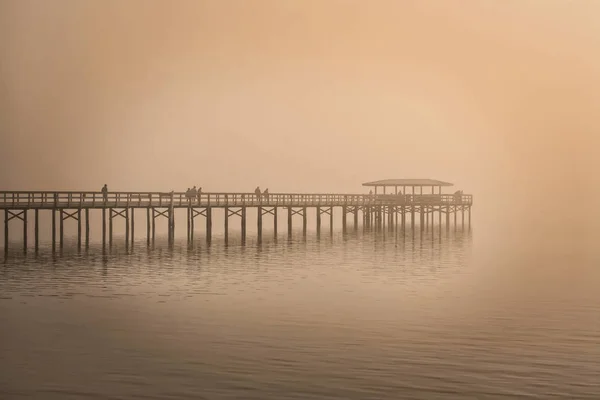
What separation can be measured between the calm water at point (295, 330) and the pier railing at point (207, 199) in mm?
11079

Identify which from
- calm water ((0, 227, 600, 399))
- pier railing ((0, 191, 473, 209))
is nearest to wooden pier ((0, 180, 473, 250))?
pier railing ((0, 191, 473, 209))

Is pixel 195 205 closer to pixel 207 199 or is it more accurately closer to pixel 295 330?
pixel 207 199

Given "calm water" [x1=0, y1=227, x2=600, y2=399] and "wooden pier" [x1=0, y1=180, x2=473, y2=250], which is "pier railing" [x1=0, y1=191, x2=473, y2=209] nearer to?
"wooden pier" [x1=0, y1=180, x2=473, y2=250]

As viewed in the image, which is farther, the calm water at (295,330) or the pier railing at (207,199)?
the pier railing at (207,199)

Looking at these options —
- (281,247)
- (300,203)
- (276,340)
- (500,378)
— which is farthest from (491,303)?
(300,203)

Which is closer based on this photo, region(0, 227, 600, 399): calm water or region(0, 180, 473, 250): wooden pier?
region(0, 227, 600, 399): calm water

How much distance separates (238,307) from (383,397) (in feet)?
43.5

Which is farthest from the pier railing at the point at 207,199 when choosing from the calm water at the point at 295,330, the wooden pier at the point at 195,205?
the calm water at the point at 295,330

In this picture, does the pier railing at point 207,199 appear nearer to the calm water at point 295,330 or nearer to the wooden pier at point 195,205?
the wooden pier at point 195,205

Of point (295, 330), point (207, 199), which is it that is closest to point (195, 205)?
point (207, 199)

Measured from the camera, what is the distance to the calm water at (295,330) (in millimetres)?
19094

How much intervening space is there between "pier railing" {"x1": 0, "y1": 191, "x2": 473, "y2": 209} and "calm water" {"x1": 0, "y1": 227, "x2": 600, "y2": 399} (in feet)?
36.3

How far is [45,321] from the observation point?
27453mm

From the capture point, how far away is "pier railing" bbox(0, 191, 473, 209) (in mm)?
59781
